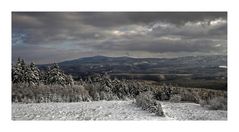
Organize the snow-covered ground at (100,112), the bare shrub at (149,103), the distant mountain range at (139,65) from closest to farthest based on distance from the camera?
the snow-covered ground at (100,112)
the bare shrub at (149,103)
the distant mountain range at (139,65)

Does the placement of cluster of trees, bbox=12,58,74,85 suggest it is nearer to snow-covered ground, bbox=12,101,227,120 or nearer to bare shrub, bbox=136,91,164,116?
snow-covered ground, bbox=12,101,227,120

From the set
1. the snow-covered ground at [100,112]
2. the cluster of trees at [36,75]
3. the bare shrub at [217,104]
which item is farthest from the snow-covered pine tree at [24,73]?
the bare shrub at [217,104]

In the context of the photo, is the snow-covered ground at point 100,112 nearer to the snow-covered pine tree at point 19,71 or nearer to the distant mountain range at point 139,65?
the snow-covered pine tree at point 19,71

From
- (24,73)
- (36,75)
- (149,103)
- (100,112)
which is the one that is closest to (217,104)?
(149,103)
